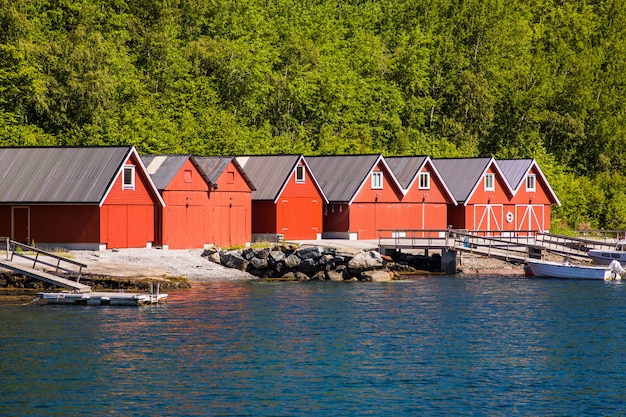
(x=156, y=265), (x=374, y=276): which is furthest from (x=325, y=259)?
(x=156, y=265)

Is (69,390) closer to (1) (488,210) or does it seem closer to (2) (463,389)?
→ (2) (463,389)

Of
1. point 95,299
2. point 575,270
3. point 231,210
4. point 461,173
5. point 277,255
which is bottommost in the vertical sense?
point 95,299

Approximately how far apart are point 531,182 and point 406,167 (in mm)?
12489

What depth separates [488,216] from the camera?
271 feet

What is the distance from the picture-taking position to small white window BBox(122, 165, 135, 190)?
58.0 metres

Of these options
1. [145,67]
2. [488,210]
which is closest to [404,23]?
[145,67]

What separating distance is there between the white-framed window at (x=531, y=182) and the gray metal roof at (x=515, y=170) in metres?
0.84

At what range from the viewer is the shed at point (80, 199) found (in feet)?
186

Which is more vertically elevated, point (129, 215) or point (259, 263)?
point (129, 215)

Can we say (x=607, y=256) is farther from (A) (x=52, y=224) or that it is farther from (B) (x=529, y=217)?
(A) (x=52, y=224)

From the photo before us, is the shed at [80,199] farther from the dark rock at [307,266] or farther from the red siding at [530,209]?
the red siding at [530,209]

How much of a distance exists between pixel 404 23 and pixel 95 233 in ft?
270

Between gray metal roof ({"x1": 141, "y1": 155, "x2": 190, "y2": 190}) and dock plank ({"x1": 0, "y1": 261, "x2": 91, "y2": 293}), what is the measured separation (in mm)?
12882

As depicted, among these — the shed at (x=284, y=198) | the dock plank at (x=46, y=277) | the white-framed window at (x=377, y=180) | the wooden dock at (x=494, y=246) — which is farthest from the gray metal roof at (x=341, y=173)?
the dock plank at (x=46, y=277)
